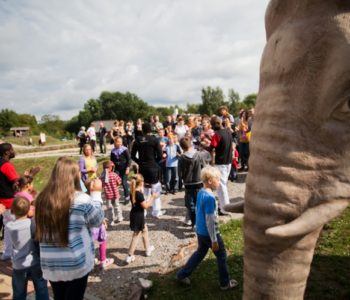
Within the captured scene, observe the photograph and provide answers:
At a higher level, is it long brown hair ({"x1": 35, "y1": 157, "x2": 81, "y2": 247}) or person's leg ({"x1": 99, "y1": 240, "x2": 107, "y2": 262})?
long brown hair ({"x1": 35, "y1": 157, "x2": 81, "y2": 247})

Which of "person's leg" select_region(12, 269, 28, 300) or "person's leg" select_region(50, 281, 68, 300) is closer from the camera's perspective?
"person's leg" select_region(50, 281, 68, 300)

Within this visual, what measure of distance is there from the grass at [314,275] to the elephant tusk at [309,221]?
2.85 m

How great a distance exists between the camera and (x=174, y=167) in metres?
10.0

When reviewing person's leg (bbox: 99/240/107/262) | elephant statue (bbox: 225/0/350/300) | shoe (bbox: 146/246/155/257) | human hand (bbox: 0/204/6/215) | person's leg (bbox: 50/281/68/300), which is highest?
elephant statue (bbox: 225/0/350/300)

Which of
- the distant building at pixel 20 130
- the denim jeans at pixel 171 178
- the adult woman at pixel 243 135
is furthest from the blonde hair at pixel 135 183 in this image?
the distant building at pixel 20 130

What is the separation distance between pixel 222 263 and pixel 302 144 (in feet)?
10.6

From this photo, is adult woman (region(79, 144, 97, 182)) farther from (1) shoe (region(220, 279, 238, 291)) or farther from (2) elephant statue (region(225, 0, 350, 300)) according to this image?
(2) elephant statue (region(225, 0, 350, 300))

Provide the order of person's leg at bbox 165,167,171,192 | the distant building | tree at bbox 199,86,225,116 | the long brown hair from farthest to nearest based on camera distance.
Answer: the distant building
tree at bbox 199,86,225,116
person's leg at bbox 165,167,171,192
the long brown hair

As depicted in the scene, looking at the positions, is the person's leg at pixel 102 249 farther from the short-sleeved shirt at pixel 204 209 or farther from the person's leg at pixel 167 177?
the person's leg at pixel 167 177

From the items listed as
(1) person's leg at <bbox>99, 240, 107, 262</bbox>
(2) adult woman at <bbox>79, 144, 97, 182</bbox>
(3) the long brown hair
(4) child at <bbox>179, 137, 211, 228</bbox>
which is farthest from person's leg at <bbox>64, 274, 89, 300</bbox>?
(2) adult woman at <bbox>79, 144, 97, 182</bbox>

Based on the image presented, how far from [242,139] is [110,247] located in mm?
5988

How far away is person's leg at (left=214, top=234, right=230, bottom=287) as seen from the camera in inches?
174

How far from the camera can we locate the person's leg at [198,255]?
452 centimetres

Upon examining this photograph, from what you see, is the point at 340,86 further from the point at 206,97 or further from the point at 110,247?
the point at 206,97
